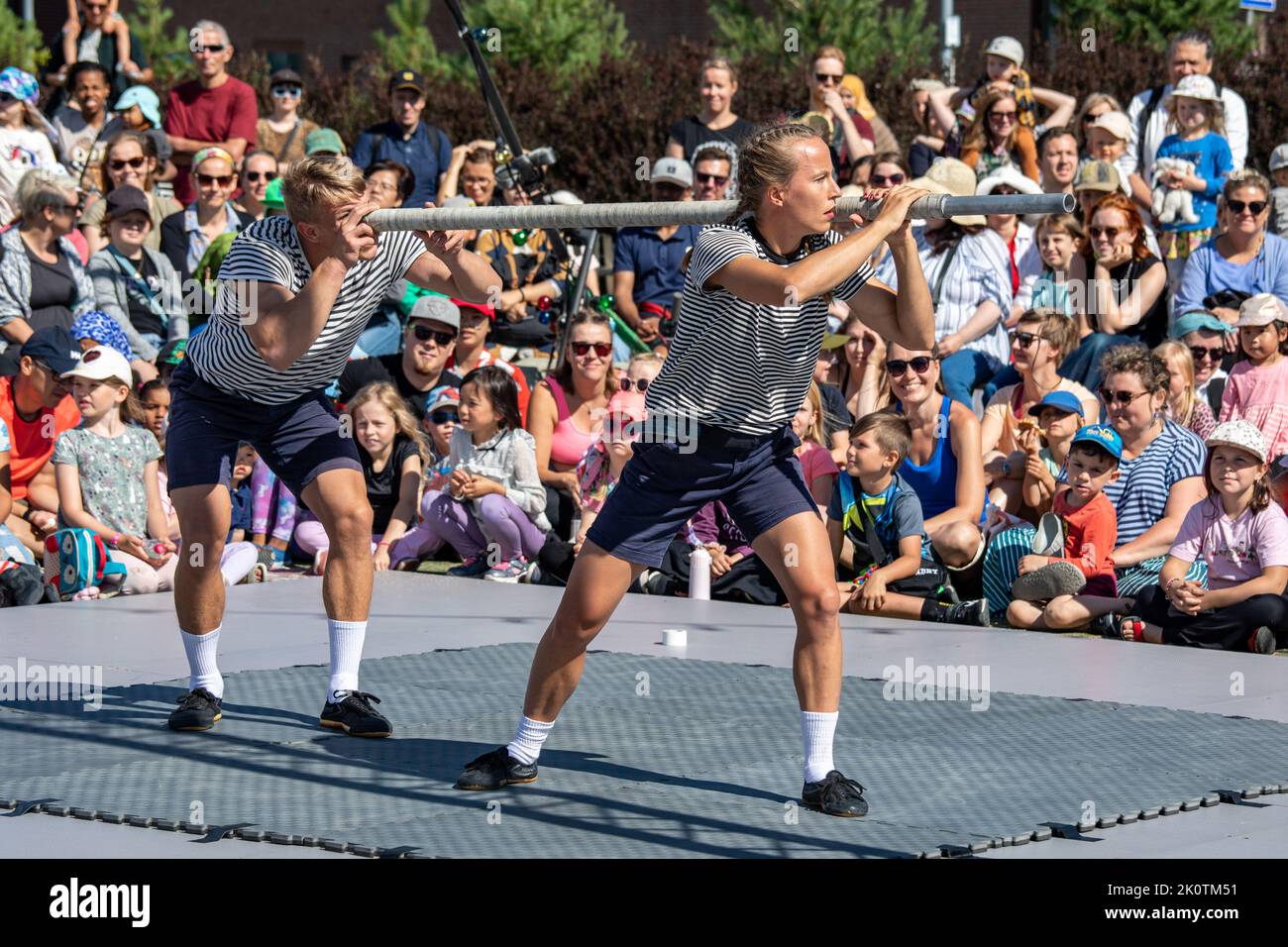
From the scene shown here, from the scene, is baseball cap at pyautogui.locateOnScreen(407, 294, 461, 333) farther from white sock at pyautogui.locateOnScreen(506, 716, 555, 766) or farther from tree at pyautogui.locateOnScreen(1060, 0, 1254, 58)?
tree at pyautogui.locateOnScreen(1060, 0, 1254, 58)

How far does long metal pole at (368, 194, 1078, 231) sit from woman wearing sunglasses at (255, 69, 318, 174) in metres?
9.08

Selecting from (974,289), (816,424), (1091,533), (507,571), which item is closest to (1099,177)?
(974,289)

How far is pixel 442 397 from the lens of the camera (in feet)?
35.1

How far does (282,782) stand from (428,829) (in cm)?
72

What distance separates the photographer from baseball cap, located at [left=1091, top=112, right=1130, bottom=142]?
38.4 feet

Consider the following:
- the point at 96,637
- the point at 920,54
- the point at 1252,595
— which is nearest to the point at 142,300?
the point at 96,637

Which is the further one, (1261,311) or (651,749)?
(1261,311)

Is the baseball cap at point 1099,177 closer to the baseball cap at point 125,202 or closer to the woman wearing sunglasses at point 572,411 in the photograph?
the woman wearing sunglasses at point 572,411

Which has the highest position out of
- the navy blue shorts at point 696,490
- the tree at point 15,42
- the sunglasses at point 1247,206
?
the tree at point 15,42

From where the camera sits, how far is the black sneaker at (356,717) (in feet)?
20.0

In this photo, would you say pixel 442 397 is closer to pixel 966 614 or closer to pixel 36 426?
pixel 36 426

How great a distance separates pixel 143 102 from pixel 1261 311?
8.53 metres

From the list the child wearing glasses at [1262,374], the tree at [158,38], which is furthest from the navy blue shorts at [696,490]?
the tree at [158,38]

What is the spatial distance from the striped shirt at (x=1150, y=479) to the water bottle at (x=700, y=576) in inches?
75.8
